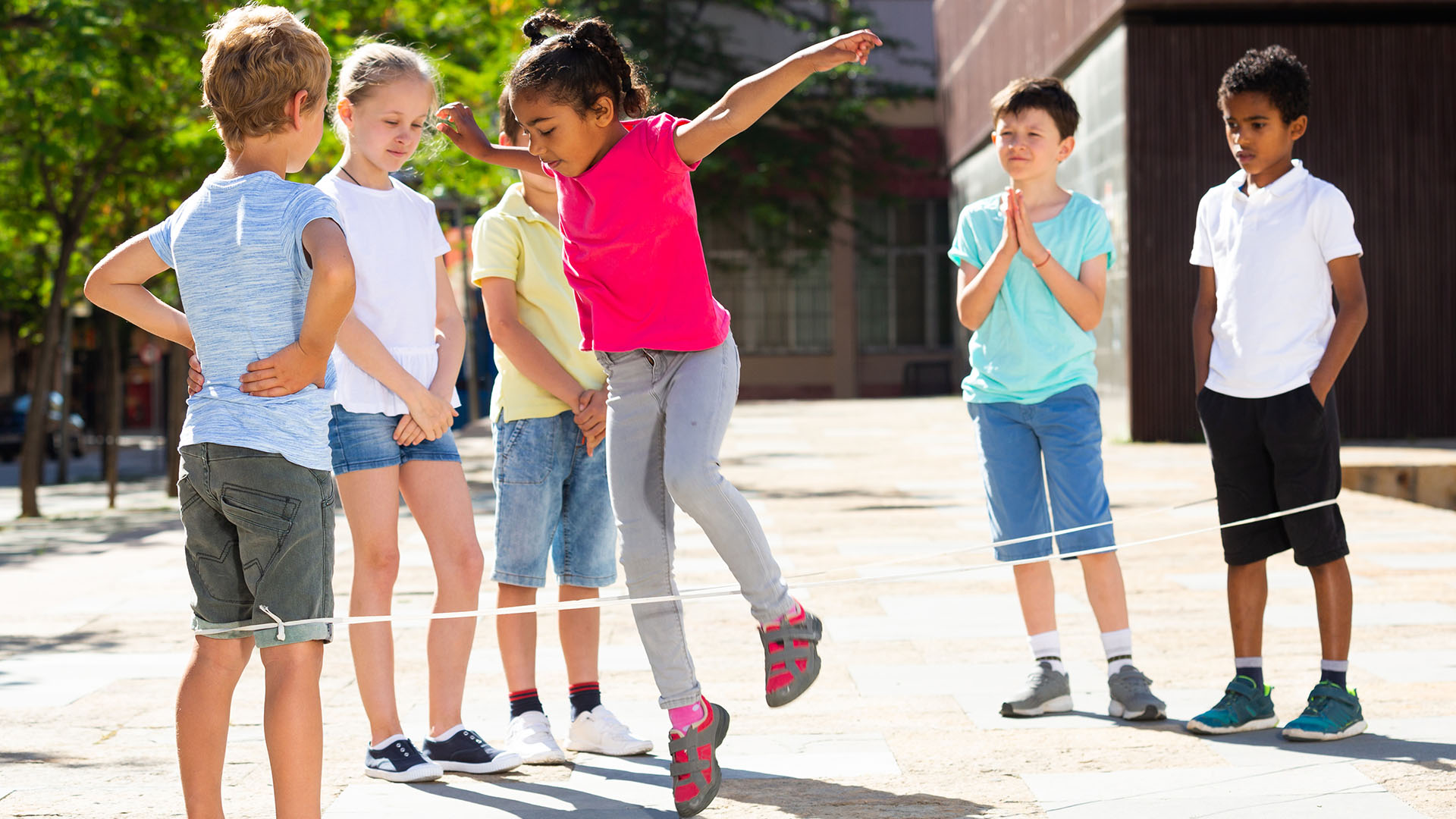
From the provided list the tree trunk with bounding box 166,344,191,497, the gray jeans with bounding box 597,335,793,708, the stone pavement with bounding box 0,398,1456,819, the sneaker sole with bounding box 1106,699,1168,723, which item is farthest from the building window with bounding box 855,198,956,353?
the gray jeans with bounding box 597,335,793,708

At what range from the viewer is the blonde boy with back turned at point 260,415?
2.89 m

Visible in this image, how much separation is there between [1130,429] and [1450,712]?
1206cm

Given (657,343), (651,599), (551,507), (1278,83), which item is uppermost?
(1278,83)

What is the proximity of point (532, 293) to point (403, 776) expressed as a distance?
4.27 feet

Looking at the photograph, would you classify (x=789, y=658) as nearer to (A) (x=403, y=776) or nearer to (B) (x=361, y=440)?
(A) (x=403, y=776)

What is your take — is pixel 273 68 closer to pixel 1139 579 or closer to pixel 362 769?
pixel 362 769

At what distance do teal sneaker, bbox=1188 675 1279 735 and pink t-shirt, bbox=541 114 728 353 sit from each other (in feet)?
5.44

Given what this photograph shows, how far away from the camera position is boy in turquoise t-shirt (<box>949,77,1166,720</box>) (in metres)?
4.30

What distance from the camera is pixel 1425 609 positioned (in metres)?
5.76

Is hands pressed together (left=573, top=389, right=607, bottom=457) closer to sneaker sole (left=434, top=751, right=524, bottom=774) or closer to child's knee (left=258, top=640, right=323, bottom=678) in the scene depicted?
sneaker sole (left=434, top=751, right=524, bottom=774)

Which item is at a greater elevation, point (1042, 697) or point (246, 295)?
point (246, 295)

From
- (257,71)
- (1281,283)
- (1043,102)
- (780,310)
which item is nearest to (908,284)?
(780,310)

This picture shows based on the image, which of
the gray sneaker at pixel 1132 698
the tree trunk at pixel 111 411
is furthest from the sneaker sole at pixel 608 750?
the tree trunk at pixel 111 411

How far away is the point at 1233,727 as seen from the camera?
392cm
